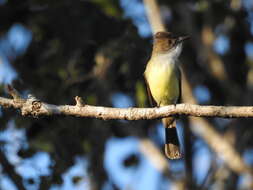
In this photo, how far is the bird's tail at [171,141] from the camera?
229 inches

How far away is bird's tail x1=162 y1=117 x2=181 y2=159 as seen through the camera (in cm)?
583

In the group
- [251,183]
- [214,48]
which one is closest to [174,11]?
[214,48]

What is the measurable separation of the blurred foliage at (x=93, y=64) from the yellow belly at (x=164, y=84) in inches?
16.9

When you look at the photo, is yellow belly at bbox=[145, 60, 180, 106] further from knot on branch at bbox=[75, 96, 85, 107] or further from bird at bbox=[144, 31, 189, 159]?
knot on branch at bbox=[75, 96, 85, 107]

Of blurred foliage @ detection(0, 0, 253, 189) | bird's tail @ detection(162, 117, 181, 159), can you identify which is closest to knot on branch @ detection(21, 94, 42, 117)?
blurred foliage @ detection(0, 0, 253, 189)

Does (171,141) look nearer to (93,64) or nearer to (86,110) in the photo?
(93,64)

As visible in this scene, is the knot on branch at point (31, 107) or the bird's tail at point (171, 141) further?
the bird's tail at point (171, 141)

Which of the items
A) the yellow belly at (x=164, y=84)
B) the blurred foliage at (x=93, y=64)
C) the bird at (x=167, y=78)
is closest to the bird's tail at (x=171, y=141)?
the bird at (x=167, y=78)

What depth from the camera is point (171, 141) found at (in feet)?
19.7

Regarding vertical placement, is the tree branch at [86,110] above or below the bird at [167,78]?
below

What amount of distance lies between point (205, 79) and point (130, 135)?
4.95 ft

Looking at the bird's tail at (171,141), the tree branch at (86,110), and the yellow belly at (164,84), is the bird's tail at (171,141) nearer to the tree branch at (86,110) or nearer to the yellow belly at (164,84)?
the yellow belly at (164,84)

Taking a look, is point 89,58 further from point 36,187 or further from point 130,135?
point 36,187

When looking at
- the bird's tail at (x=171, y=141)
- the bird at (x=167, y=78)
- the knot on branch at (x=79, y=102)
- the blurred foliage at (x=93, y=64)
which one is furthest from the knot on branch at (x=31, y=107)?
the bird's tail at (x=171, y=141)
